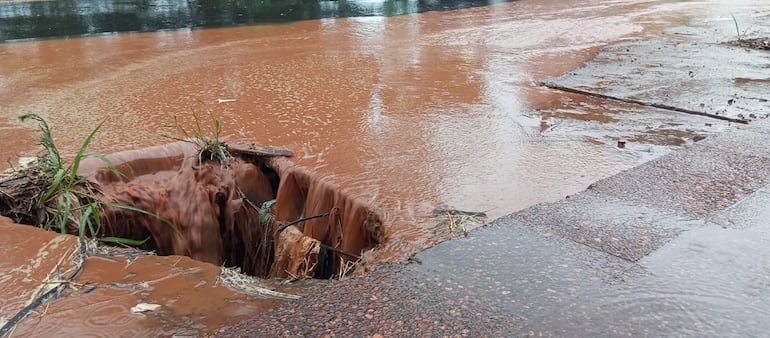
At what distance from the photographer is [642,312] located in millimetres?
2393

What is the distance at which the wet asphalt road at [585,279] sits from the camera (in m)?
2.30

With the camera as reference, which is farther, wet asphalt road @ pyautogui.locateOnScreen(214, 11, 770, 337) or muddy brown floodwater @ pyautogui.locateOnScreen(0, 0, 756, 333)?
muddy brown floodwater @ pyautogui.locateOnScreen(0, 0, 756, 333)

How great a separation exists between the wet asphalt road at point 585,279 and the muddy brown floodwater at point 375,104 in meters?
0.39

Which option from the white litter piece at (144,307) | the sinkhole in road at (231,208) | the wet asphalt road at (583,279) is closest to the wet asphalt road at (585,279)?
the wet asphalt road at (583,279)

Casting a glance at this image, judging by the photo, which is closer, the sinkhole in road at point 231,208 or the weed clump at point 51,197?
the weed clump at point 51,197

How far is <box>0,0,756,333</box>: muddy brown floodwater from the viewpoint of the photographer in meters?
4.01

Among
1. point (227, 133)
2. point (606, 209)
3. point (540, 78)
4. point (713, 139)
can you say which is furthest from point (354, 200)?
point (540, 78)

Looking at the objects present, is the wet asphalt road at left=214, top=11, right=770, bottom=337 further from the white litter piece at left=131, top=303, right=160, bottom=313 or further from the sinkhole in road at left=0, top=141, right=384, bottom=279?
the sinkhole in road at left=0, top=141, right=384, bottom=279

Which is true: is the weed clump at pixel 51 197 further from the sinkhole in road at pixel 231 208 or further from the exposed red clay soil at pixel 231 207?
the exposed red clay soil at pixel 231 207

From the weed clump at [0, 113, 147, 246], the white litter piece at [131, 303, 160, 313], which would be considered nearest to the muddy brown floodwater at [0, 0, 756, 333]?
the white litter piece at [131, 303, 160, 313]

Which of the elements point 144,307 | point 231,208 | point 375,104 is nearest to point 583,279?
point 144,307

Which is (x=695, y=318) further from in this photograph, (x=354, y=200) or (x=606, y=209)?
(x=354, y=200)

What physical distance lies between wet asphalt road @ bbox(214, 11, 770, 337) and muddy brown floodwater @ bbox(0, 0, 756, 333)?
15.2 inches

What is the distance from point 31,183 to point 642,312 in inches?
140
